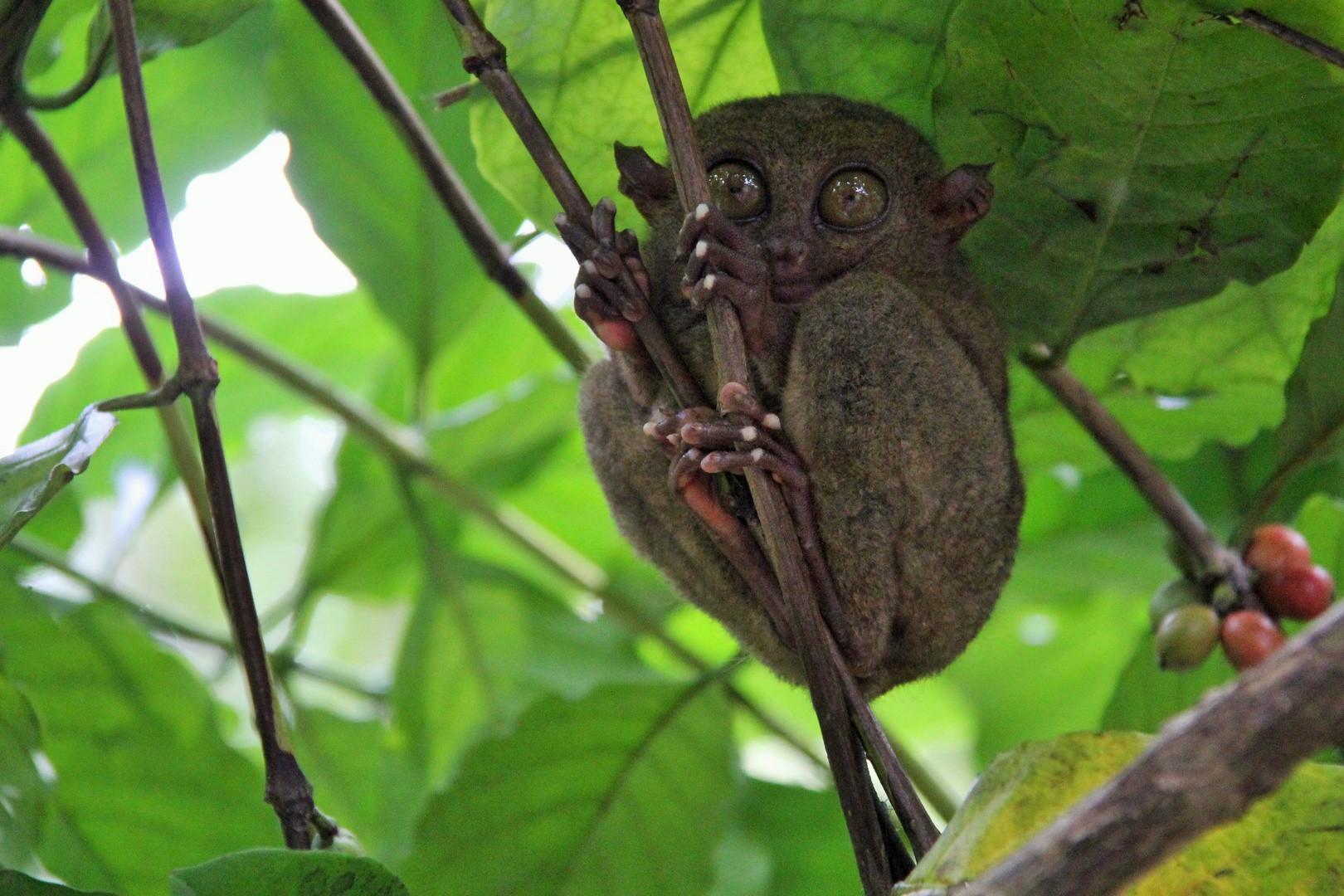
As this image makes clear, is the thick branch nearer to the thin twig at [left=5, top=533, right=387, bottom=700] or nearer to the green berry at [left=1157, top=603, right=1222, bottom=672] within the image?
the green berry at [left=1157, top=603, right=1222, bottom=672]

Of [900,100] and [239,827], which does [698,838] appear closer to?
[239,827]

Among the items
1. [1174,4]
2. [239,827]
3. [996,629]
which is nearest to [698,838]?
[239,827]

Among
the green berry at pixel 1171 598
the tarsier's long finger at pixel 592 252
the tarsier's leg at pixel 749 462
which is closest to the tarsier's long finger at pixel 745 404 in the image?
the tarsier's leg at pixel 749 462

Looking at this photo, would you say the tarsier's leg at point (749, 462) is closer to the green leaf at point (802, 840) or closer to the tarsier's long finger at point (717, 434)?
the tarsier's long finger at point (717, 434)

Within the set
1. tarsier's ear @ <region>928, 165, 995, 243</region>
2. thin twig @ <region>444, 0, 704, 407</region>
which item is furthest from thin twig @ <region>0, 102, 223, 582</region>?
tarsier's ear @ <region>928, 165, 995, 243</region>

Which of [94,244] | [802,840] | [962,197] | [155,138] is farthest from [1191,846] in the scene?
[155,138]
